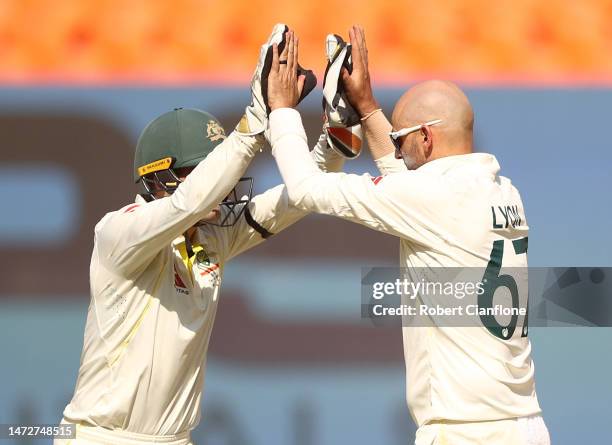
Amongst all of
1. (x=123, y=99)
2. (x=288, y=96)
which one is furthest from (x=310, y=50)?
(x=288, y=96)

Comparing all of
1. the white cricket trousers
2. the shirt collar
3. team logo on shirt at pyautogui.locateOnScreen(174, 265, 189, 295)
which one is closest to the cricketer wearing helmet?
team logo on shirt at pyautogui.locateOnScreen(174, 265, 189, 295)

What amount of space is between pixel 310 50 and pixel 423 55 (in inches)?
16.9

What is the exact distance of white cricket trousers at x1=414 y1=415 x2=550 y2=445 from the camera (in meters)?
2.58

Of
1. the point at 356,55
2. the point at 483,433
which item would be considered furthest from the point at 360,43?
the point at 483,433

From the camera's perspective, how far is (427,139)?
2697 millimetres

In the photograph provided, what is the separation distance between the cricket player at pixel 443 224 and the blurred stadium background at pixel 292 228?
123cm

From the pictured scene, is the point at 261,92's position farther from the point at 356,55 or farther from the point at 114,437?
the point at 114,437

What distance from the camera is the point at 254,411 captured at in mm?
3963

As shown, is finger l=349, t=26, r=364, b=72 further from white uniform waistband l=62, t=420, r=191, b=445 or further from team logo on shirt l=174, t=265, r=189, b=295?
white uniform waistband l=62, t=420, r=191, b=445

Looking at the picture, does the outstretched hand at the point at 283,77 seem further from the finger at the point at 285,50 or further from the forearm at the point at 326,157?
the forearm at the point at 326,157

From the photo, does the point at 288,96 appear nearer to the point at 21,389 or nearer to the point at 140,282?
the point at 140,282

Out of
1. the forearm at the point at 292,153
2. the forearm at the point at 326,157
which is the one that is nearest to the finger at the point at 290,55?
the forearm at the point at 292,153

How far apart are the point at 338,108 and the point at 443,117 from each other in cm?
32

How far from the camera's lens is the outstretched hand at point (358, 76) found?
112 inches
